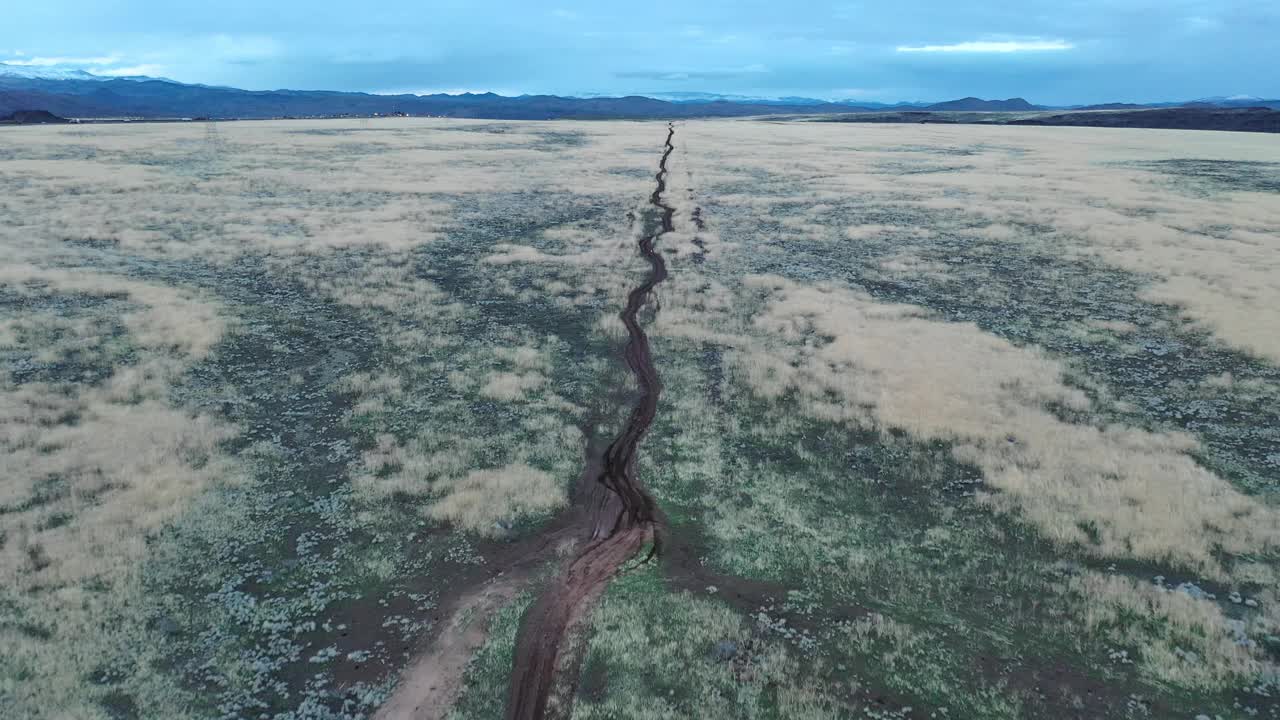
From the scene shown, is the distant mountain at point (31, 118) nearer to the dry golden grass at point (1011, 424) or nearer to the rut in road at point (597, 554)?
the dry golden grass at point (1011, 424)

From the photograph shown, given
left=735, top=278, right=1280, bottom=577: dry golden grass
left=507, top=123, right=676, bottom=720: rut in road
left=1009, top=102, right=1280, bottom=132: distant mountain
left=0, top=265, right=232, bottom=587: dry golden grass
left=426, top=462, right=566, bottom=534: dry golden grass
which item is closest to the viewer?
left=507, top=123, right=676, bottom=720: rut in road

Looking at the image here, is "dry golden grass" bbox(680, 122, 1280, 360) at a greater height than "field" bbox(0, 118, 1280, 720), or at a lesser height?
greater

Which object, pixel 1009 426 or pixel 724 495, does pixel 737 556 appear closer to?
pixel 724 495

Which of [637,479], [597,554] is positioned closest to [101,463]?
[597,554]

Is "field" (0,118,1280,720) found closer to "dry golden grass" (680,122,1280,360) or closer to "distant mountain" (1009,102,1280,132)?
"dry golden grass" (680,122,1280,360)

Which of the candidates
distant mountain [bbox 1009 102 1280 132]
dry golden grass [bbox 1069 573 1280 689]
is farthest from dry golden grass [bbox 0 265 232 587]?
distant mountain [bbox 1009 102 1280 132]

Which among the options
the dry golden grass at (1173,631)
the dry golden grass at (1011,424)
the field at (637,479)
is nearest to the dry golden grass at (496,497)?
the field at (637,479)

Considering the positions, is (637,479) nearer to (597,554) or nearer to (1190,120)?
(597,554)
